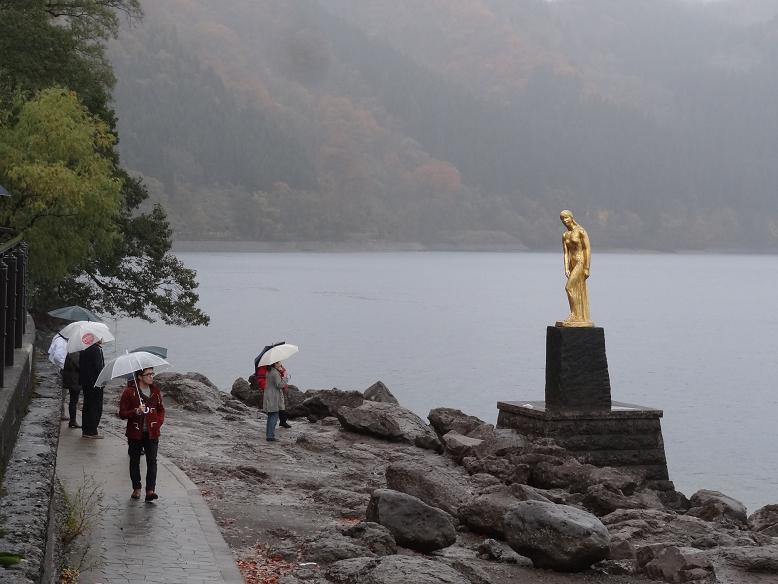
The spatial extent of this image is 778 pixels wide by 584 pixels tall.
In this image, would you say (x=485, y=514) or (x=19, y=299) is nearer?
(x=19, y=299)

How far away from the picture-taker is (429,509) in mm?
13688

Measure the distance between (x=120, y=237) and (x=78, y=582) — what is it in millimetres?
28781

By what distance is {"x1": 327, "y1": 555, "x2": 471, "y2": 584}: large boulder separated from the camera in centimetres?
1084

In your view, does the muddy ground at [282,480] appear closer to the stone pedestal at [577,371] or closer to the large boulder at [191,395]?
the large boulder at [191,395]

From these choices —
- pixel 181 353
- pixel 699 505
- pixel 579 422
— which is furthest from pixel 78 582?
pixel 181 353

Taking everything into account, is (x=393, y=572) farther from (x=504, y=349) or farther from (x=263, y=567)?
(x=504, y=349)

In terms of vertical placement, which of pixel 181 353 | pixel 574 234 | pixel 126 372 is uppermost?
pixel 574 234

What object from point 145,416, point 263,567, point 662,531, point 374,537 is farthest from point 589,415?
point 263,567

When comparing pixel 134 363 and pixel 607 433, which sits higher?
pixel 134 363

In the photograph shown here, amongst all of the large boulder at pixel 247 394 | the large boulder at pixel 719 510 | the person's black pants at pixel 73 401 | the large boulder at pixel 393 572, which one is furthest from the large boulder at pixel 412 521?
the large boulder at pixel 247 394

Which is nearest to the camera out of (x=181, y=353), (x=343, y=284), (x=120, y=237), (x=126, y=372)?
(x=126, y=372)

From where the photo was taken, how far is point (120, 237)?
38000mm

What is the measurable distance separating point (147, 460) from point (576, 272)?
1237cm

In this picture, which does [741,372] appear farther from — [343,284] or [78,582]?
[343,284]
